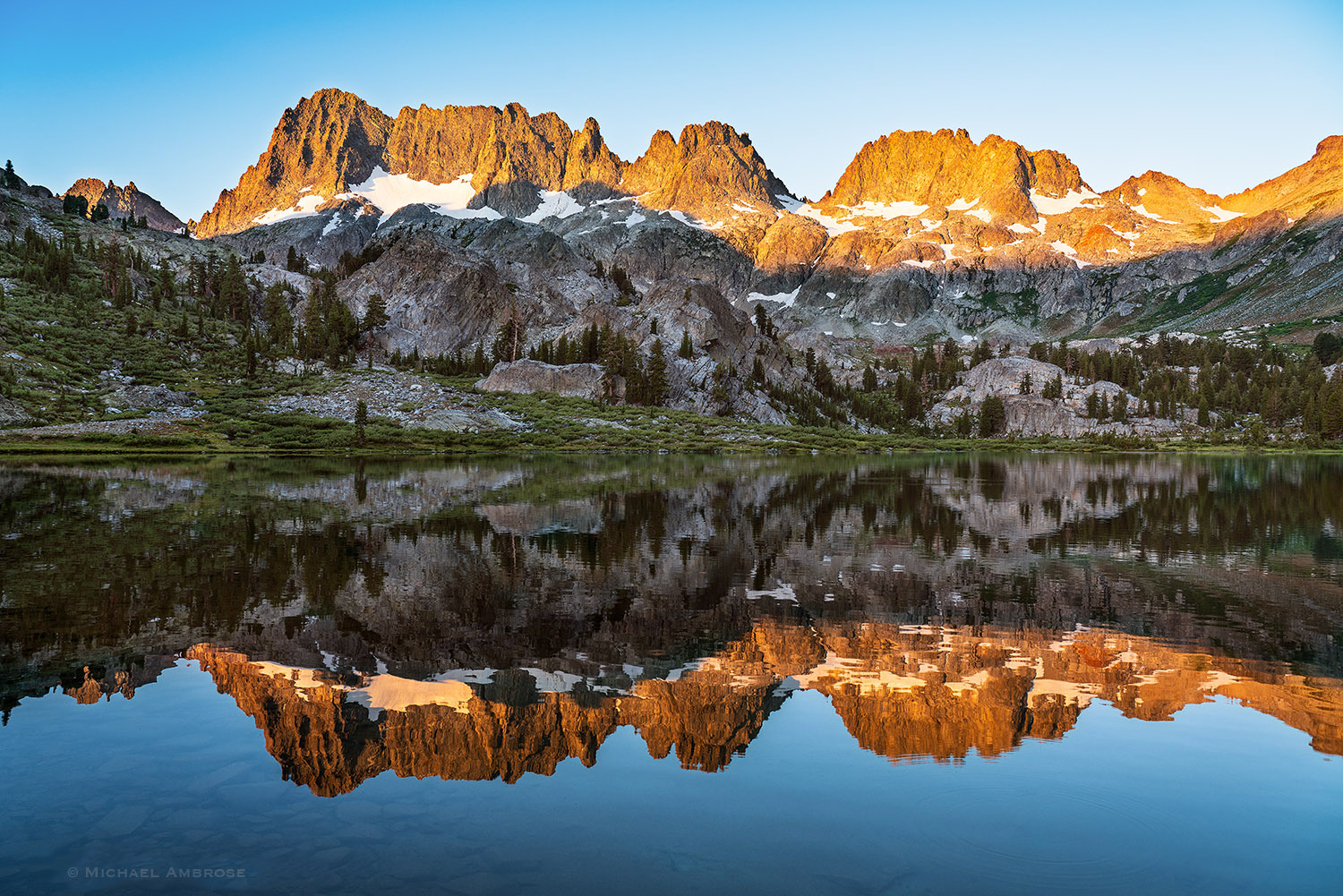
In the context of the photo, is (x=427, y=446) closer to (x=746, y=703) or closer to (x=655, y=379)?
(x=655, y=379)

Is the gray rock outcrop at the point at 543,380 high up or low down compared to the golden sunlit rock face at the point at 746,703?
up

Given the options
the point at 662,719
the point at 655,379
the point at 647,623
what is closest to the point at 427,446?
the point at 655,379

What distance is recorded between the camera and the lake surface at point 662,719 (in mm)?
8891

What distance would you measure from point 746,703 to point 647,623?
226 inches

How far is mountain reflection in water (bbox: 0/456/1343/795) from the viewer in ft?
42.5

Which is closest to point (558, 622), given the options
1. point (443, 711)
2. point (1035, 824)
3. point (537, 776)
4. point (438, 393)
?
point (443, 711)

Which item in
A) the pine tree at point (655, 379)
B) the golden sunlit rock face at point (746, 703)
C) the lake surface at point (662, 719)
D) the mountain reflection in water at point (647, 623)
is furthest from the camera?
the pine tree at point (655, 379)

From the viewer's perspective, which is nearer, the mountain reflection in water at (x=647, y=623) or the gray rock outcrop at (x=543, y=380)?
the mountain reflection in water at (x=647, y=623)

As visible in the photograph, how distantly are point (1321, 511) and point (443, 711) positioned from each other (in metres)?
54.9

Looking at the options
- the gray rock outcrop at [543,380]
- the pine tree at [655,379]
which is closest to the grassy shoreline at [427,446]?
the pine tree at [655,379]

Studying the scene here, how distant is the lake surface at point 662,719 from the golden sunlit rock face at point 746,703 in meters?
0.08

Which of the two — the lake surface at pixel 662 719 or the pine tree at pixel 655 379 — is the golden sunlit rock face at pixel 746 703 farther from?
the pine tree at pixel 655 379

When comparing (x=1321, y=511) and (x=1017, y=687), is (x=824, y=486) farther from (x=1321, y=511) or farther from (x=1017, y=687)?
(x=1017, y=687)

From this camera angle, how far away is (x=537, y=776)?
36.7 feet
